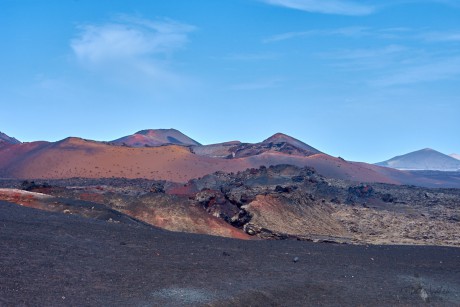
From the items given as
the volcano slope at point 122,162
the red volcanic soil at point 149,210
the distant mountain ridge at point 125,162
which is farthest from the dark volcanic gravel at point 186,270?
the distant mountain ridge at point 125,162

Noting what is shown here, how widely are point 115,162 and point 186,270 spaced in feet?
182

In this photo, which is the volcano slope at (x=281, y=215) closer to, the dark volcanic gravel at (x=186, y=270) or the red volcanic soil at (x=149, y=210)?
the red volcanic soil at (x=149, y=210)

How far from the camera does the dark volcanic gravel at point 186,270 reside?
11305mm

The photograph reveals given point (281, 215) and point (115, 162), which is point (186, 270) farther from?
point (115, 162)

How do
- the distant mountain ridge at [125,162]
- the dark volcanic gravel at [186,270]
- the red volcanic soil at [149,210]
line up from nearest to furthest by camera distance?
the dark volcanic gravel at [186,270]
the red volcanic soil at [149,210]
the distant mountain ridge at [125,162]

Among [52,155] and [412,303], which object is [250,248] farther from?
[52,155]

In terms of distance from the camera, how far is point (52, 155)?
6894cm

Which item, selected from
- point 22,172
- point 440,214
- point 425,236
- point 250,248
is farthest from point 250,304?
point 22,172

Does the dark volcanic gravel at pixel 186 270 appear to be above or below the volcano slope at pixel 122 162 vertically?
below

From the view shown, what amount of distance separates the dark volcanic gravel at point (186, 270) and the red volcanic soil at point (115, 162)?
153 ft

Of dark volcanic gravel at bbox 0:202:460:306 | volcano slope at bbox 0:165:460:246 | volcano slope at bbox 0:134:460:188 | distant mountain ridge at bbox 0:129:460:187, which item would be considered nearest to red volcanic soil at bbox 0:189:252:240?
volcano slope at bbox 0:165:460:246

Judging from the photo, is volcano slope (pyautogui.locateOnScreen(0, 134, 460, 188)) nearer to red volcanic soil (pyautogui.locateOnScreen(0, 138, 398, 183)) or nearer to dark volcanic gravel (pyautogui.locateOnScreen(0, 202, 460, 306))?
red volcanic soil (pyautogui.locateOnScreen(0, 138, 398, 183))

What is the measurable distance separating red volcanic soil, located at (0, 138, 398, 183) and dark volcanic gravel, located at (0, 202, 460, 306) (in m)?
46.7

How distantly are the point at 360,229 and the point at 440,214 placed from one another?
33.8 ft
